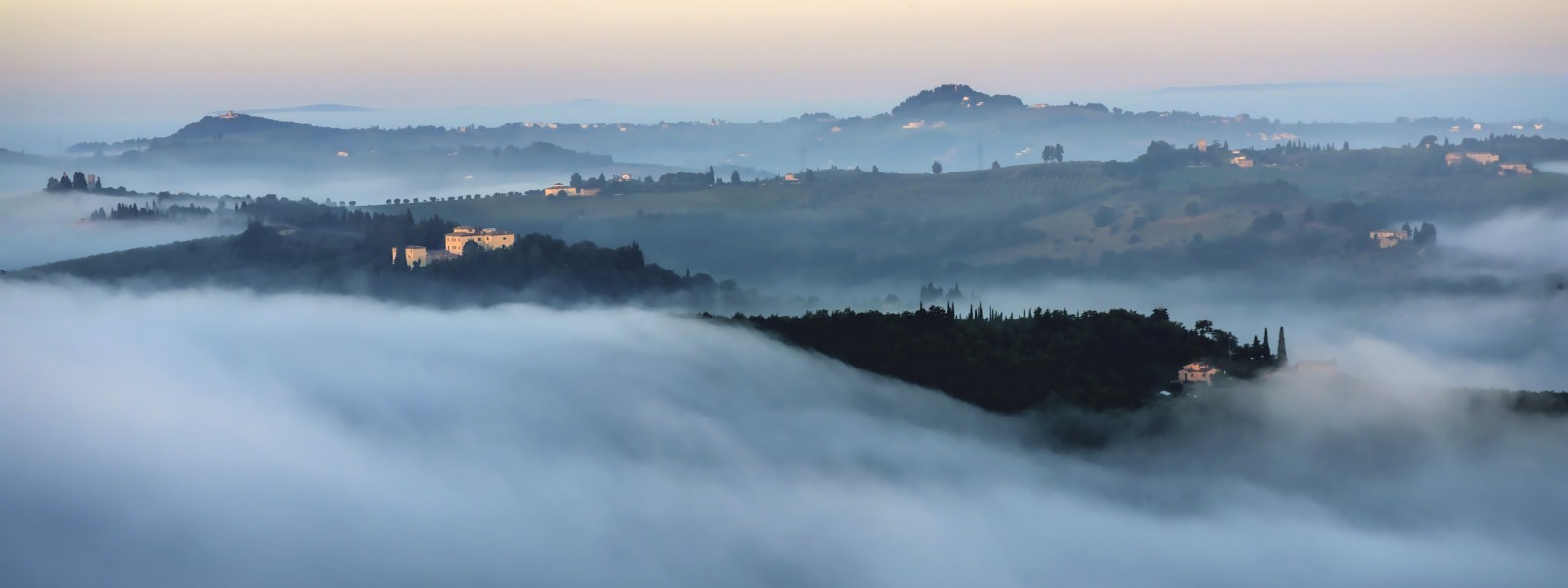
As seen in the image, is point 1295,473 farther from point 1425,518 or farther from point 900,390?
point 900,390

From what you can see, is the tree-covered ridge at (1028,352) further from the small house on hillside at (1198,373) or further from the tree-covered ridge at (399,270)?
the tree-covered ridge at (399,270)

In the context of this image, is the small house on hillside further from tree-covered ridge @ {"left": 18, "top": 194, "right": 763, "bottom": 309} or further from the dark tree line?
the dark tree line

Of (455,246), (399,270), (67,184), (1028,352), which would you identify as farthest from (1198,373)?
(67,184)

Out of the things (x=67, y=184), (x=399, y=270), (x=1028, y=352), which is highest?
(x=67, y=184)

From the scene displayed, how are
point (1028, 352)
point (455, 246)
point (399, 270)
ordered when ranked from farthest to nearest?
1. point (455, 246)
2. point (399, 270)
3. point (1028, 352)

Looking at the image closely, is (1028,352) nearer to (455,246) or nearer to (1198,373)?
(1198,373)

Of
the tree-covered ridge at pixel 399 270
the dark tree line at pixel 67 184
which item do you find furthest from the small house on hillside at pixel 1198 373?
the dark tree line at pixel 67 184
